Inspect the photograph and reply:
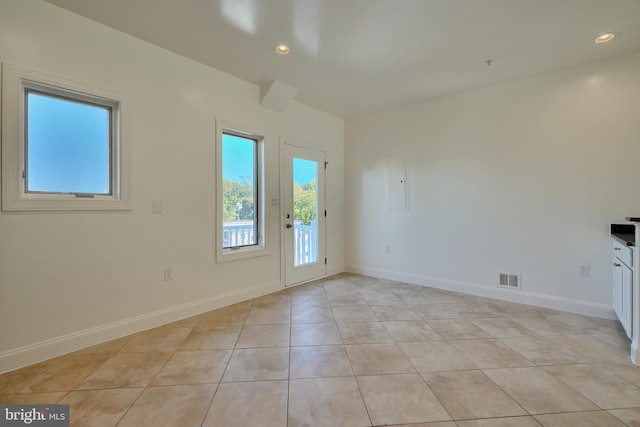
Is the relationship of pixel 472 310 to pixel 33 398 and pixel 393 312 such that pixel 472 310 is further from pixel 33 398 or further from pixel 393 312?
pixel 33 398

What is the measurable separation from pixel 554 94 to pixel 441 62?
1382 mm

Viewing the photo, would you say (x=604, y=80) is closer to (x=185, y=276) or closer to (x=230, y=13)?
(x=230, y=13)

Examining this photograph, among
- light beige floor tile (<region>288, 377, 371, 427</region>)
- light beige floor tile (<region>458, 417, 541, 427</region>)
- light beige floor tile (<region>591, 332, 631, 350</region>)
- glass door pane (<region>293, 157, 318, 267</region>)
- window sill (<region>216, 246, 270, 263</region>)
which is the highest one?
glass door pane (<region>293, 157, 318, 267</region>)

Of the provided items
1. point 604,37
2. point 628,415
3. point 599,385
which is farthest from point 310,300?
point 604,37

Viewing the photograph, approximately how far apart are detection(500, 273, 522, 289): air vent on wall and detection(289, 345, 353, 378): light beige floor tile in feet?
8.00

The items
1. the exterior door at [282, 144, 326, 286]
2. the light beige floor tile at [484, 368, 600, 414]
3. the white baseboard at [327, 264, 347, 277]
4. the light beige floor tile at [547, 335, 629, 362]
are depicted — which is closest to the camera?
the light beige floor tile at [484, 368, 600, 414]

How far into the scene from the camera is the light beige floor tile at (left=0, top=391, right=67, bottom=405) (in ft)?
5.59

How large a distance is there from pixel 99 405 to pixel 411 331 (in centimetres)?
236

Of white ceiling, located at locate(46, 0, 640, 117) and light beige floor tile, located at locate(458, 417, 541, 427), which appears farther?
white ceiling, located at locate(46, 0, 640, 117)

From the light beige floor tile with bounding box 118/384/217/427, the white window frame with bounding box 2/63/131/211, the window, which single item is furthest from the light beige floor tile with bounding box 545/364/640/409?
the white window frame with bounding box 2/63/131/211

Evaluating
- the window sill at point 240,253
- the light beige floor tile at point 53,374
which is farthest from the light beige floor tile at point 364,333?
the light beige floor tile at point 53,374

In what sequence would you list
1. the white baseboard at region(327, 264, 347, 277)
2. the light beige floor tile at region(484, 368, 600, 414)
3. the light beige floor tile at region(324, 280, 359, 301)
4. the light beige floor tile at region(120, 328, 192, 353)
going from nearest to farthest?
the light beige floor tile at region(484, 368, 600, 414) → the light beige floor tile at region(120, 328, 192, 353) → the light beige floor tile at region(324, 280, 359, 301) → the white baseboard at region(327, 264, 347, 277)

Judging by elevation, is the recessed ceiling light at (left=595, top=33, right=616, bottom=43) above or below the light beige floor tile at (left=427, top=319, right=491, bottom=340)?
above

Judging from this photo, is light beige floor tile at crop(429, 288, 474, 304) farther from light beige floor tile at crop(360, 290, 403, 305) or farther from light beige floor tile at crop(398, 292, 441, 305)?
light beige floor tile at crop(360, 290, 403, 305)
